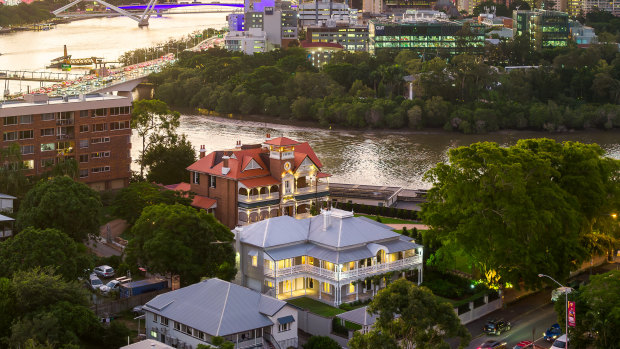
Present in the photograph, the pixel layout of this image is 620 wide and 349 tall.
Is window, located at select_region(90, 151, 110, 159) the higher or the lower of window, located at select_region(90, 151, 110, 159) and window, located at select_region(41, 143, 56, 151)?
the lower

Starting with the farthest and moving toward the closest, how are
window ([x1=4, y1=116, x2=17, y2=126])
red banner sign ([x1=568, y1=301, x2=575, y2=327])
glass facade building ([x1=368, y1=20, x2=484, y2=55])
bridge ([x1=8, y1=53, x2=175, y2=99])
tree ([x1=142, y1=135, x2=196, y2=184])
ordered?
glass facade building ([x1=368, y1=20, x2=484, y2=55]), bridge ([x1=8, y1=53, x2=175, y2=99]), tree ([x1=142, y1=135, x2=196, y2=184]), window ([x1=4, y1=116, x2=17, y2=126]), red banner sign ([x1=568, y1=301, x2=575, y2=327])

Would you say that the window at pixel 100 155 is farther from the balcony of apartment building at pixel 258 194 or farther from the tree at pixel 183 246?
the tree at pixel 183 246

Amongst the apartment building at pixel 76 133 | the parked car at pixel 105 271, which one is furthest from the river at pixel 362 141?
the parked car at pixel 105 271

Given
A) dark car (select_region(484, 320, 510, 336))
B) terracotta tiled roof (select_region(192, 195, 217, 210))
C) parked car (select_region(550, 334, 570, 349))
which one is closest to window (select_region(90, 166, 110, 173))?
terracotta tiled roof (select_region(192, 195, 217, 210))

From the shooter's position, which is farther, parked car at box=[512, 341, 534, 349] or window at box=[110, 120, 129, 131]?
window at box=[110, 120, 129, 131]

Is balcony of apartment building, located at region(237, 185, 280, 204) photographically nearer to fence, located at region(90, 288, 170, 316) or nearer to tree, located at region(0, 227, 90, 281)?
fence, located at region(90, 288, 170, 316)

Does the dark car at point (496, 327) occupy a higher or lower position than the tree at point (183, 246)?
lower

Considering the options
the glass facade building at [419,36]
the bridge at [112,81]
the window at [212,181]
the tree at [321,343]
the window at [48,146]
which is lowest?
the tree at [321,343]

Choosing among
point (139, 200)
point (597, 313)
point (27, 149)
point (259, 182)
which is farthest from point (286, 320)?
point (27, 149)
